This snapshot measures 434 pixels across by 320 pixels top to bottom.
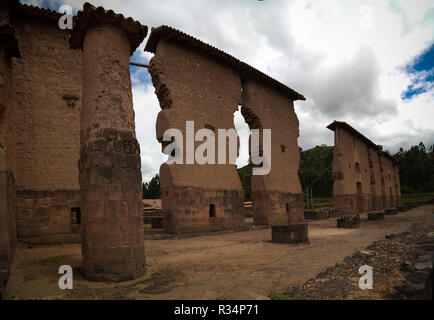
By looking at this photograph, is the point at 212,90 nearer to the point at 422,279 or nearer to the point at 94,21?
the point at 94,21

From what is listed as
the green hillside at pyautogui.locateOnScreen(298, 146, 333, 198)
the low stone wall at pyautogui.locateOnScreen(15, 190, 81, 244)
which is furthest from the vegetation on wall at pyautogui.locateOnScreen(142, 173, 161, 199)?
the low stone wall at pyautogui.locateOnScreen(15, 190, 81, 244)

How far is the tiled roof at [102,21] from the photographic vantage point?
19.7 feet

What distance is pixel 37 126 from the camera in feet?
33.8

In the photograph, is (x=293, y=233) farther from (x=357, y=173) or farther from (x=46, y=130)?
(x=357, y=173)

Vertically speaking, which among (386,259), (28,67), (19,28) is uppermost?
(19,28)

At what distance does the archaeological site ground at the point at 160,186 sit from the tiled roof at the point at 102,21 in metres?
0.03

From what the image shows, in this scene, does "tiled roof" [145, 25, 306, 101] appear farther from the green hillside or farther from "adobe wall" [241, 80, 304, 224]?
the green hillside

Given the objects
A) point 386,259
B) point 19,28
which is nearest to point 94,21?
point 19,28

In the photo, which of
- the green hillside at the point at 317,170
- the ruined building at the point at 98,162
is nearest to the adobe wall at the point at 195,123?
the ruined building at the point at 98,162

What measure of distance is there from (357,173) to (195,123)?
21542 mm

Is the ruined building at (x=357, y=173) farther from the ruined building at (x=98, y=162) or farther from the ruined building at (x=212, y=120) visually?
the ruined building at (x=98, y=162)

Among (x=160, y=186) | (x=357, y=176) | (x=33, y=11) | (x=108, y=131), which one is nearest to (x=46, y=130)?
(x=33, y=11)

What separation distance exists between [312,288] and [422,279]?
150cm
